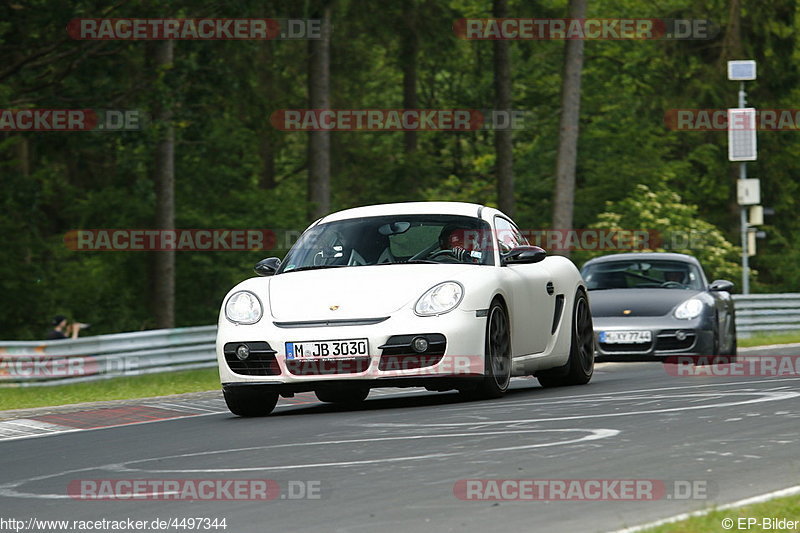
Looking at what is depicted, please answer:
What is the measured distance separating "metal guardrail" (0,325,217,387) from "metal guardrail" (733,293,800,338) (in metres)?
11.6

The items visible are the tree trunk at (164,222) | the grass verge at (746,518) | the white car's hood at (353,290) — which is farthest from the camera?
the tree trunk at (164,222)

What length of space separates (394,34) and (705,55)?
498 inches

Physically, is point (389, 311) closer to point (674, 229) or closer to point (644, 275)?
point (644, 275)

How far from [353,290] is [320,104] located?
2247 cm

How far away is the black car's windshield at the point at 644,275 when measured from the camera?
770 inches

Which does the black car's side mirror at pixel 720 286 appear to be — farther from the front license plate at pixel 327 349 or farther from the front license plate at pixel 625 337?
the front license plate at pixel 327 349

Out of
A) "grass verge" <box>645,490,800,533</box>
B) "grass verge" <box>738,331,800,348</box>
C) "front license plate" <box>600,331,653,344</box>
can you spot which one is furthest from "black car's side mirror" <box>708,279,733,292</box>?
"grass verge" <box>645,490,800,533</box>

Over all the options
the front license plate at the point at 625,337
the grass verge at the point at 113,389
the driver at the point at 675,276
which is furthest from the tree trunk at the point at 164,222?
the front license plate at the point at 625,337

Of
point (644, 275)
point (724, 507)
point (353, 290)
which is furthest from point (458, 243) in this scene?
point (644, 275)

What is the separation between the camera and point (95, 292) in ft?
135

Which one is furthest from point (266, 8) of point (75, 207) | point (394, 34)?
point (75, 207)

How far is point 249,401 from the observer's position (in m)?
12.0

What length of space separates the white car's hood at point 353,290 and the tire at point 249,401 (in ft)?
2.51

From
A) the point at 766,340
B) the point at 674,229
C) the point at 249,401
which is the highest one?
the point at 674,229
